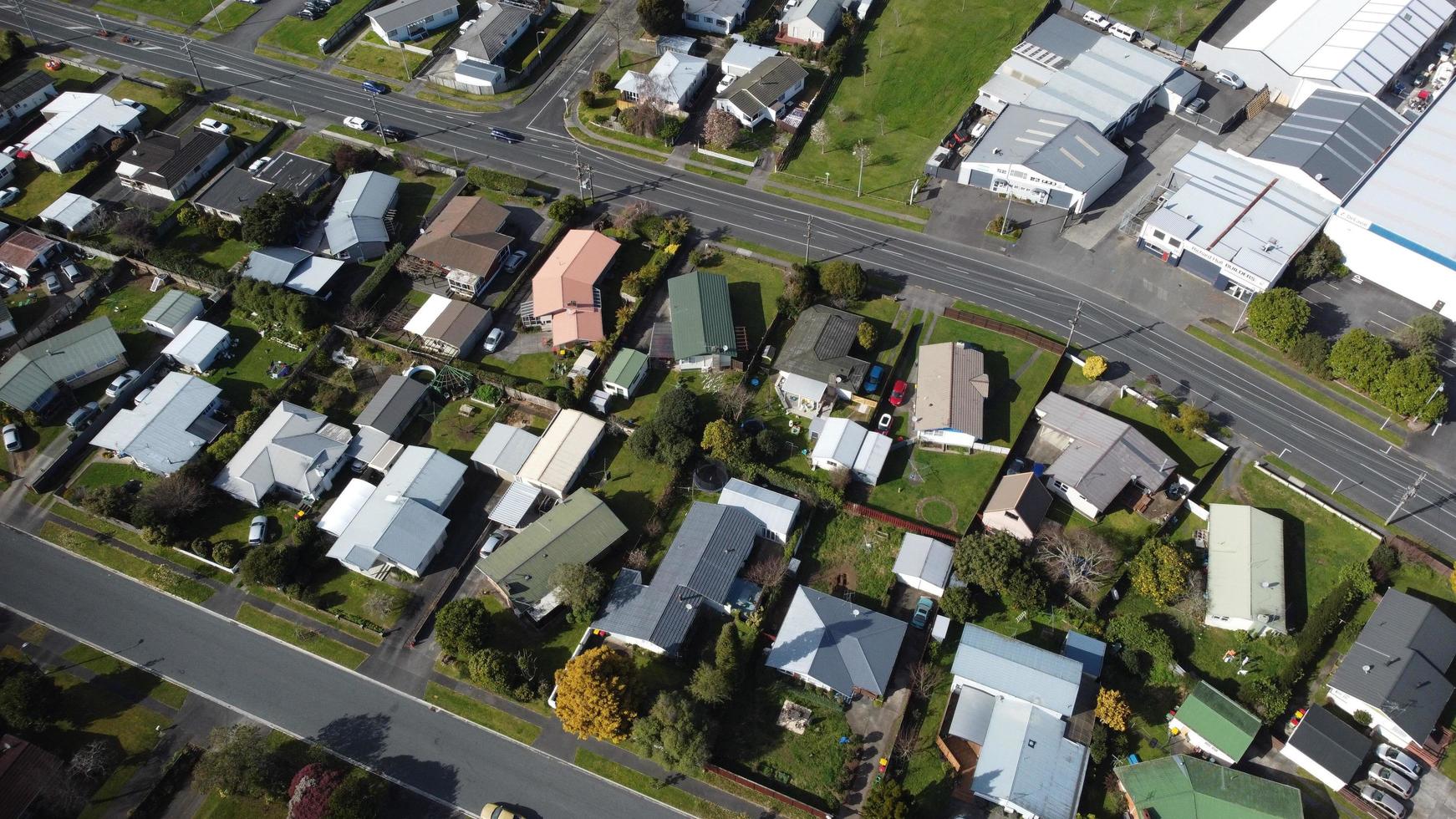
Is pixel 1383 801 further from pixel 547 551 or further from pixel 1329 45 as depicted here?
pixel 1329 45

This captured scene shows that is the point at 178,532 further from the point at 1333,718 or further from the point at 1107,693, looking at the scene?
the point at 1333,718

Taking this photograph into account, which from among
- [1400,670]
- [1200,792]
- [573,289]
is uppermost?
[1400,670]

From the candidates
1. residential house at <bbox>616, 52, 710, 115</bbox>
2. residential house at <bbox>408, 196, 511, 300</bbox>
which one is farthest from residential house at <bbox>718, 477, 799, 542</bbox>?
residential house at <bbox>616, 52, 710, 115</bbox>

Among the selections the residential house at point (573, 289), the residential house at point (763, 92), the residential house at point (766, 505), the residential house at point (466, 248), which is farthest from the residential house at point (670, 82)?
the residential house at point (766, 505)

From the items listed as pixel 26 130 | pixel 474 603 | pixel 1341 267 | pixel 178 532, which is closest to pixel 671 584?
pixel 474 603

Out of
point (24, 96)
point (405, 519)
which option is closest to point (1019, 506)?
point (405, 519)

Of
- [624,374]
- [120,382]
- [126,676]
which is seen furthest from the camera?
[120,382]

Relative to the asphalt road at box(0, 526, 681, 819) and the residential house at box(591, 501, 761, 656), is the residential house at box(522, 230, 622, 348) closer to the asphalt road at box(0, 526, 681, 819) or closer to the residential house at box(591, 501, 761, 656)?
the residential house at box(591, 501, 761, 656)

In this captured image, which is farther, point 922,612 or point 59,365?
point 59,365
